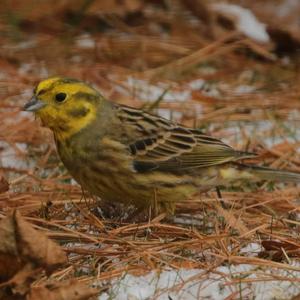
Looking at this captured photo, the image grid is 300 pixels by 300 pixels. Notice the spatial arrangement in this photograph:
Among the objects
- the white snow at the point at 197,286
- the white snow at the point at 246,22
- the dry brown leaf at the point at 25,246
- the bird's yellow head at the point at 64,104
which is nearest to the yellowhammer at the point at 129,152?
the bird's yellow head at the point at 64,104

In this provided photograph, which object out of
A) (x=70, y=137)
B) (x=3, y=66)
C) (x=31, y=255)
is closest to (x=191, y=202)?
(x=70, y=137)

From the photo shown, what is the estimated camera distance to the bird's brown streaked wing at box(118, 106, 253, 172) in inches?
205

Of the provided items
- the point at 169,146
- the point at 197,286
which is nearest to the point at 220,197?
the point at 169,146

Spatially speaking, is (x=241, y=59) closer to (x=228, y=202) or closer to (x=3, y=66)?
(x=3, y=66)

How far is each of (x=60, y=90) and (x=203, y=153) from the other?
906 mm

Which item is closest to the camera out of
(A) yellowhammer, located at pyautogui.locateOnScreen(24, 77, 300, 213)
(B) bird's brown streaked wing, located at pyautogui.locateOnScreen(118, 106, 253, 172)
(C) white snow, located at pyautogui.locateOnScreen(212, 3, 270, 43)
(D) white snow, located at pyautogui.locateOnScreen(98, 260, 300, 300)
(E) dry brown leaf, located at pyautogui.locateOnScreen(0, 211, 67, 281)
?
(E) dry brown leaf, located at pyautogui.locateOnScreen(0, 211, 67, 281)

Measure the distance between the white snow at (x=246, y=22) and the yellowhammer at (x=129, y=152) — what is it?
119 inches

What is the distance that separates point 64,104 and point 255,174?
1198 millimetres

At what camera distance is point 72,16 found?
861cm

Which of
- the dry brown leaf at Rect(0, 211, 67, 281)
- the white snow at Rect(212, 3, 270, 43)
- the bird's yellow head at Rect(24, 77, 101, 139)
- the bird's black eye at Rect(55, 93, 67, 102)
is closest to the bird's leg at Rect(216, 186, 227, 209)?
the bird's yellow head at Rect(24, 77, 101, 139)

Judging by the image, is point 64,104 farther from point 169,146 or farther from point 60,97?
point 169,146

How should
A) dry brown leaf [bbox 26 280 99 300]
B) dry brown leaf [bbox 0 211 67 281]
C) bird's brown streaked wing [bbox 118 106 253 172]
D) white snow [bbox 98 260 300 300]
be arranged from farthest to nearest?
bird's brown streaked wing [bbox 118 106 253 172], white snow [bbox 98 260 300 300], dry brown leaf [bbox 0 211 67 281], dry brown leaf [bbox 26 280 99 300]

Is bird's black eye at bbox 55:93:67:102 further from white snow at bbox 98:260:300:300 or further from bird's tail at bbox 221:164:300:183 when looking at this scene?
white snow at bbox 98:260:300:300

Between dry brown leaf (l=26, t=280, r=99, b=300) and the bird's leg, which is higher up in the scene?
dry brown leaf (l=26, t=280, r=99, b=300)
